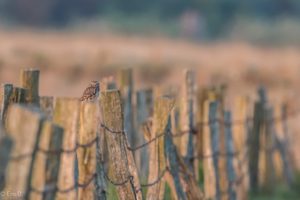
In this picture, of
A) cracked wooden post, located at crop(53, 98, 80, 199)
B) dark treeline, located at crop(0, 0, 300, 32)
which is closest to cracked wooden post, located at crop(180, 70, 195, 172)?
cracked wooden post, located at crop(53, 98, 80, 199)

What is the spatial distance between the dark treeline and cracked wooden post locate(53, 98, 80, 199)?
58.5 meters

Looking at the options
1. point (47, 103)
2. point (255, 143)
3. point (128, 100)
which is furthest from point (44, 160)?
point (255, 143)

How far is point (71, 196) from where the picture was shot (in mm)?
5566

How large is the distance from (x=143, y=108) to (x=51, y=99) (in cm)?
338

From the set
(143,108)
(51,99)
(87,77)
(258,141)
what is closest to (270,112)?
(258,141)

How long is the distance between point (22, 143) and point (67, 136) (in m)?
0.58

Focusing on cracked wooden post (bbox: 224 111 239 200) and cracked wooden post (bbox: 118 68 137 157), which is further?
cracked wooden post (bbox: 118 68 137 157)

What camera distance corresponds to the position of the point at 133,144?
1059 centimetres

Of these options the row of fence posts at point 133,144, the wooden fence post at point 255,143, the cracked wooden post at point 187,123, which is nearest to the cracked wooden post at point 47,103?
the row of fence posts at point 133,144

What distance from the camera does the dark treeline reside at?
65.3 meters

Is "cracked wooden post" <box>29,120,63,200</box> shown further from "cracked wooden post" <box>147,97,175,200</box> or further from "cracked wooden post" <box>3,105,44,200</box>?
"cracked wooden post" <box>147,97,175,200</box>

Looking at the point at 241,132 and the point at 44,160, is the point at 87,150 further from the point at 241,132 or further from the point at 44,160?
the point at 241,132

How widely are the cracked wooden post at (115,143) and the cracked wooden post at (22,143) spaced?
1.49 m

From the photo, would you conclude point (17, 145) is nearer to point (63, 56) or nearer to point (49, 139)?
point (49, 139)
